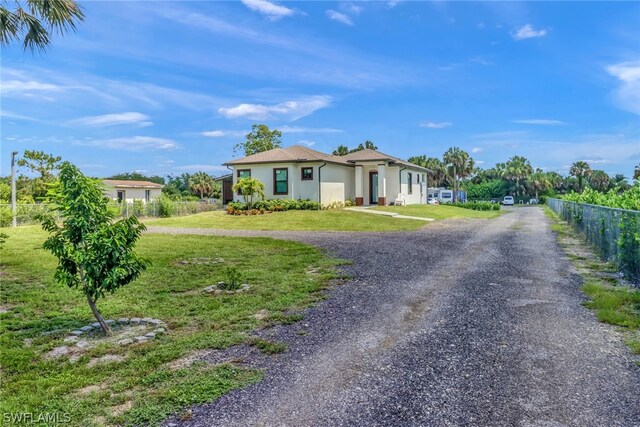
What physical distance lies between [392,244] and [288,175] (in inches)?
553

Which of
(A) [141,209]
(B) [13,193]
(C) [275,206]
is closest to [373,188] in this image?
(C) [275,206]

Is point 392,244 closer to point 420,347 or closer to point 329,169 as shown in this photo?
point 420,347

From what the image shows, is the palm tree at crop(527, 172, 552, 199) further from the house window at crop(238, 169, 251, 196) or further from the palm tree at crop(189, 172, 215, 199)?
the house window at crop(238, 169, 251, 196)

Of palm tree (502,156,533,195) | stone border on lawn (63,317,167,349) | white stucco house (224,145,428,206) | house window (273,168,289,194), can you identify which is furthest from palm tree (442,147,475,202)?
stone border on lawn (63,317,167,349)

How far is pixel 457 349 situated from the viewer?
13.2 ft

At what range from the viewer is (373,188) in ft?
95.2

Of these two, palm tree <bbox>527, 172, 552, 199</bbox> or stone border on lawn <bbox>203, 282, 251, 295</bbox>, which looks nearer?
stone border on lawn <bbox>203, 282, 251, 295</bbox>

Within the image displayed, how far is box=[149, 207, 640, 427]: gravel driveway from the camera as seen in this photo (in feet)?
9.38

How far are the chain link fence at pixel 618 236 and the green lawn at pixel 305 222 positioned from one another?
24.0ft

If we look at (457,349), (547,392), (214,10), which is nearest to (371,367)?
(457,349)

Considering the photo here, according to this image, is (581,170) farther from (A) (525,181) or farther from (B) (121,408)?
(B) (121,408)

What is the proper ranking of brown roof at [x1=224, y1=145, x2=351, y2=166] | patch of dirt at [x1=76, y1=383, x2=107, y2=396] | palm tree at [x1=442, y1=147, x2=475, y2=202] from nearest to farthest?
1. patch of dirt at [x1=76, y1=383, x2=107, y2=396]
2. brown roof at [x1=224, y1=145, x2=351, y2=166]
3. palm tree at [x1=442, y1=147, x2=475, y2=202]

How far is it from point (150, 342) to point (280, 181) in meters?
21.4

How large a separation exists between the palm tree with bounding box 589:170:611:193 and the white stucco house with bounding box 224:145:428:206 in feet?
189
